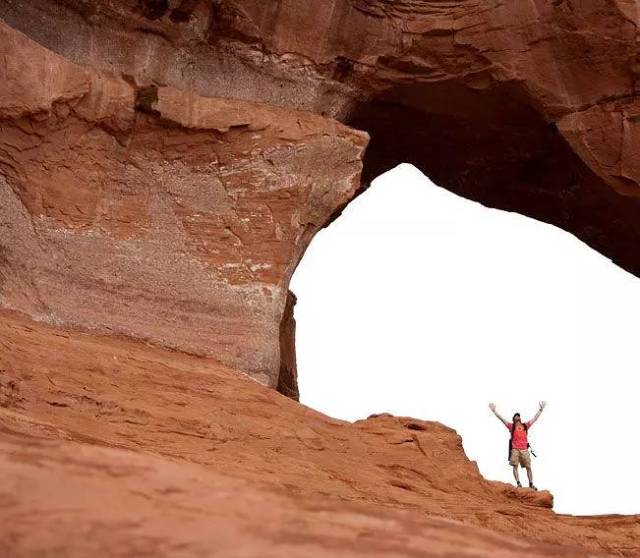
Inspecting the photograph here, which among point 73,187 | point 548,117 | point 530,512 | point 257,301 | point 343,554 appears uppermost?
point 548,117

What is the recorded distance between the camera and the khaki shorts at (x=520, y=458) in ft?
38.9

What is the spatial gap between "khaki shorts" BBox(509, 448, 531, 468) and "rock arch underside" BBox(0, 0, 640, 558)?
2186 millimetres

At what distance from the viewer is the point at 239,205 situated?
10969mm

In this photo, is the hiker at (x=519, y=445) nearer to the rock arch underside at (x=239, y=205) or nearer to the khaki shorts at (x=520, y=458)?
the khaki shorts at (x=520, y=458)

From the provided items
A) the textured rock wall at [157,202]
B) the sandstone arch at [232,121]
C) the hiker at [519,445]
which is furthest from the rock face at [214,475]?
the hiker at [519,445]

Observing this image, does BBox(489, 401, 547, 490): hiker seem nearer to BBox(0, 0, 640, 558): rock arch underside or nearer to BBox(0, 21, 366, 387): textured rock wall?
BBox(0, 0, 640, 558): rock arch underside

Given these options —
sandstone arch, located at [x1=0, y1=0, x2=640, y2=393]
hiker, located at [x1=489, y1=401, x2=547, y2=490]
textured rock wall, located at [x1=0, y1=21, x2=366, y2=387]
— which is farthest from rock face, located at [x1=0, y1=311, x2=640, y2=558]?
hiker, located at [x1=489, y1=401, x2=547, y2=490]

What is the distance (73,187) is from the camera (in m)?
10.2

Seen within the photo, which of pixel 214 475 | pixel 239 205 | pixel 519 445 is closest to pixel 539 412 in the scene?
pixel 519 445

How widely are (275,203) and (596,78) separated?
4276 mm

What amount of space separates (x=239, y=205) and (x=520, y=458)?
4244mm

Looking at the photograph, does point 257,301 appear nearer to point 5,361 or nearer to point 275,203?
point 275,203

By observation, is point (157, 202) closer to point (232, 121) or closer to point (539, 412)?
point (232, 121)

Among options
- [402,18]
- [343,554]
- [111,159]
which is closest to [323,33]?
[402,18]
